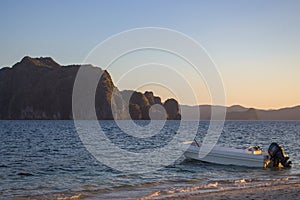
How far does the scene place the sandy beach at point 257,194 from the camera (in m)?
15.6

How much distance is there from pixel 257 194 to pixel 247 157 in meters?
10.6

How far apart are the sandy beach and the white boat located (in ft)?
Answer: 26.3

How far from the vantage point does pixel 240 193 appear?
16.6m

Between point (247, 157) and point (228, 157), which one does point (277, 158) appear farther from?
point (228, 157)

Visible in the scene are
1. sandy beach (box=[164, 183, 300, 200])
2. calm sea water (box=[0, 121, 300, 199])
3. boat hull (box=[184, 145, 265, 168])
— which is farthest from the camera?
boat hull (box=[184, 145, 265, 168])

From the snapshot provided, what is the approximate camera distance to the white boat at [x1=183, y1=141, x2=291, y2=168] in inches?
1035

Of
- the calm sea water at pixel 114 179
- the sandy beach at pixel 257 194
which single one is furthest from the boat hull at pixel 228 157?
the sandy beach at pixel 257 194

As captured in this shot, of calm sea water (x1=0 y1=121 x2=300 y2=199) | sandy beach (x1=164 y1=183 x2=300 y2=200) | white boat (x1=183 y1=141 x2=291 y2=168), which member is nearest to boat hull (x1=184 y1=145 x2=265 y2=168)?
white boat (x1=183 y1=141 x2=291 y2=168)

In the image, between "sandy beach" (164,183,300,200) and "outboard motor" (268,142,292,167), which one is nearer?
"sandy beach" (164,183,300,200)

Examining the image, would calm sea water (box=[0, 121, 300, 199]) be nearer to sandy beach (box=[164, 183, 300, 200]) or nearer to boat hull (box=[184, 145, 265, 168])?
boat hull (box=[184, 145, 265, 168])

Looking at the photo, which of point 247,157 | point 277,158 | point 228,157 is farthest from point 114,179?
point 277,158

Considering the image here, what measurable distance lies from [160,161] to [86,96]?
167 metres

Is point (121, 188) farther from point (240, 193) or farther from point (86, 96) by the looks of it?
point (86, 96)

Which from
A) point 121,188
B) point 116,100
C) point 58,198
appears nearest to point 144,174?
point 121,188
